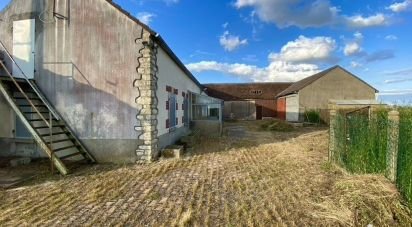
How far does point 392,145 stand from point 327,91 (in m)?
23.7

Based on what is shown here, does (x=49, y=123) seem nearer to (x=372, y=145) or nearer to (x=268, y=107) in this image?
(x=372, y=145)

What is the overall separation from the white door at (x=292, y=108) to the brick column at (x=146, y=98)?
21054 millimetres

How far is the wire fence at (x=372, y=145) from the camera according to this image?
446 centimetres

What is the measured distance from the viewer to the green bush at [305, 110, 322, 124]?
24.8m

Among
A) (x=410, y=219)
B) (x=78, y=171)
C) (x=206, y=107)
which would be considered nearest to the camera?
(x=410, y=219)

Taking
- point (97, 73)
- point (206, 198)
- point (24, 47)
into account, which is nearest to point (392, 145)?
point (206, 198)

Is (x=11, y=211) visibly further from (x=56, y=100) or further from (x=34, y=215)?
(x=56, y=100)

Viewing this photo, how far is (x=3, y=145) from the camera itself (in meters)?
8.78

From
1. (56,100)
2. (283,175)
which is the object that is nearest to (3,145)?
(56,100)

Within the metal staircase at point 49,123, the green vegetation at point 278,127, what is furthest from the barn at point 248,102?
the metal staircase at point 49,123

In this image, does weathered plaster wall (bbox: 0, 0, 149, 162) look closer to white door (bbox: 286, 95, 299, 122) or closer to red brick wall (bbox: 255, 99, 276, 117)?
white door (bbox: 286, 95, 299, 122)

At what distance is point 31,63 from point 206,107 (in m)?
9.20

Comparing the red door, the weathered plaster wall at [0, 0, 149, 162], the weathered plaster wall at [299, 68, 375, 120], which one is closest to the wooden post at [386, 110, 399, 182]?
the weathered plaster wall at [0, 0, 149, 162]

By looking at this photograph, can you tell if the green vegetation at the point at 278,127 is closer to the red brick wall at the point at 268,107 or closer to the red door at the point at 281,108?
the red door at the point at 281,108
